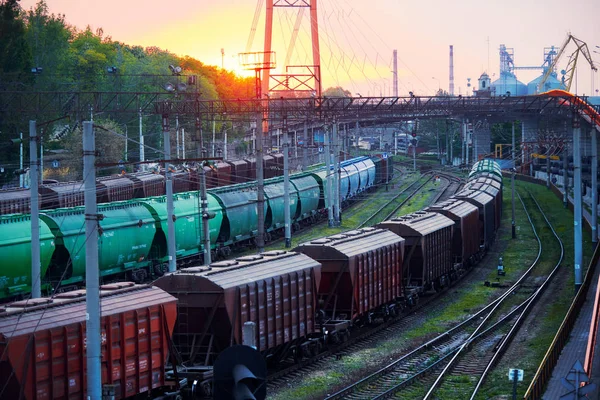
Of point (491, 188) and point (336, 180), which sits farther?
point (336, 180)

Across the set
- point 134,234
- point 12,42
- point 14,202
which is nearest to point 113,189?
point 14,202

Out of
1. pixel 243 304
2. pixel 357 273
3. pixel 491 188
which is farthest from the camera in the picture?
pixel 491 188

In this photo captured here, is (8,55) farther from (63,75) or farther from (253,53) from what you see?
(253,53)

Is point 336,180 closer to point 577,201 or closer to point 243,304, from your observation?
point 577,201

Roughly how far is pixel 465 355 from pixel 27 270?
54.2ft

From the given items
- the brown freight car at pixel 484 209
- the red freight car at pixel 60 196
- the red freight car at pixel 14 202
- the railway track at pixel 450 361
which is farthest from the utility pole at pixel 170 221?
the brown freight car at pixel 484 209

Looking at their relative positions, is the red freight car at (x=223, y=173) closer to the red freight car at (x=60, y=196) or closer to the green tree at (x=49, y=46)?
the red freight car at (x=60, y=196)

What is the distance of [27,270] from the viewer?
104 feet

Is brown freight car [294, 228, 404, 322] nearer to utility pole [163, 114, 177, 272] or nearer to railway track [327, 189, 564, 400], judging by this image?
railway track [327, 189, 564, 400]

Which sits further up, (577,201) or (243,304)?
(577,201)

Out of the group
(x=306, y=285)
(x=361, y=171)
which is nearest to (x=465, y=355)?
(x=306, y=285)

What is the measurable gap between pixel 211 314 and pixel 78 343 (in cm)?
467

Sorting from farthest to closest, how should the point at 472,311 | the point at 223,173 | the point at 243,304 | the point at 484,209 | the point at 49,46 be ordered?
the point at 49,46, the point at 223,173, the point at 484,209, the point at 472,311, the point at 243,304

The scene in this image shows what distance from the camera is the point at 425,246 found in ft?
116
